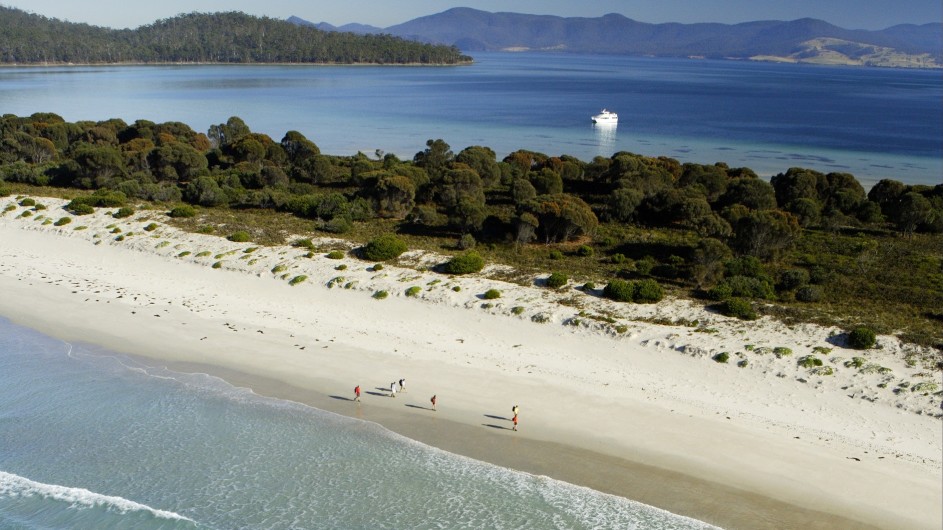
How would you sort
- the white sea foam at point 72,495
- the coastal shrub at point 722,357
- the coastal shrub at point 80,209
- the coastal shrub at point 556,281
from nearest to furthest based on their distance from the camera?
the white sea foam at point 72,495 < the coastal shrub at point 722,357 < the coastal shrub at point 556,281 < the coastal shrub at point 80,209

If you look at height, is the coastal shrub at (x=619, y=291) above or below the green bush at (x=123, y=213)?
below

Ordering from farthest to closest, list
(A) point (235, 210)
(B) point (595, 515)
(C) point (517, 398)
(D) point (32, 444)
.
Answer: (A) point (235, 210) < (C) point (517, 398) < (D) point (32, 444) < (B) point (595, 515)

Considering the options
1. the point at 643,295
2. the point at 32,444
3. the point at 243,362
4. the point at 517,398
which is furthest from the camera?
the point at 643,295

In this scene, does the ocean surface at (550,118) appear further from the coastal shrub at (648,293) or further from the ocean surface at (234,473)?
the ocean surface at (234,473)

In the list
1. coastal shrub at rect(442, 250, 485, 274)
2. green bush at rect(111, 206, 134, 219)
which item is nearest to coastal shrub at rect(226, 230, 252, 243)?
green bush at rect(111, 206, 134, 219)

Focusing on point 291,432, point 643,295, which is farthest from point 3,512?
point 643,295

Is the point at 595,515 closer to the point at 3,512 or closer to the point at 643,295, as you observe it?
the point at 643,295

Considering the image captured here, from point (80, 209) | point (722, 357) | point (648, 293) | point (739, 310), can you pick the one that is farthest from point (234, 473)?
point (80, 209)

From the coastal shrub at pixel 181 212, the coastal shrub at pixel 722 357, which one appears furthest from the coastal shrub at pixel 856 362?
the coastal shrub at pixel 181 212

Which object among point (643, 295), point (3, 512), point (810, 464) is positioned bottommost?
point (3, 512)
